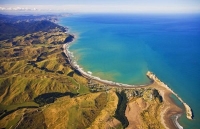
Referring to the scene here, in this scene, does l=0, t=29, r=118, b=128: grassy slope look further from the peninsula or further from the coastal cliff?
the coastal cliff

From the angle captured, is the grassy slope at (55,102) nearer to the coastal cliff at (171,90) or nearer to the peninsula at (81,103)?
the peninsula at (81,103)

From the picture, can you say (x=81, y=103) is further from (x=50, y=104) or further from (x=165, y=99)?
(x=165, y=99)

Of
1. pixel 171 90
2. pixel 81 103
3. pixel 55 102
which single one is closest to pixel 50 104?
pixel 55 102

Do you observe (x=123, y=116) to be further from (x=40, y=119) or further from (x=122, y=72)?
(x=122, y=72)

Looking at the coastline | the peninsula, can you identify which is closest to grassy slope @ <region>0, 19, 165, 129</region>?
the peninsula

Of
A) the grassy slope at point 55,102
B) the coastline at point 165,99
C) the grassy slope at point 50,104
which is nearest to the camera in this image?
the grassy slope at point 55,102

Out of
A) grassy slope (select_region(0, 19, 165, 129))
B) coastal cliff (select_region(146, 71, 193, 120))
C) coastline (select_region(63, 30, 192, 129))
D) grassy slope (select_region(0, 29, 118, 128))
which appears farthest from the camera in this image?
coastal cliff (select_region(146, 71, 193, 120))

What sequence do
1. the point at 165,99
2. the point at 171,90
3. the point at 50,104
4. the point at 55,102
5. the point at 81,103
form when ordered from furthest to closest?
the point at 171,90 → the point at 165,99 → the point at 55,102 → the point at 50,104 → the point at 81,103

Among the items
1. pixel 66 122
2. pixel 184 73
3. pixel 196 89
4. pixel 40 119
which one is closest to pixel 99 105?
pixel 66 122

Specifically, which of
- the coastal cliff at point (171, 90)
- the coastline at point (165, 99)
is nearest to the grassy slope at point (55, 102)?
the coastline at point (165, 99)

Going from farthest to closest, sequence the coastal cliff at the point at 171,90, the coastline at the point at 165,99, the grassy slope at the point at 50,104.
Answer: the coastal cliff at the point at 171,90, the grassy slope at the point at 50,104, the coastline at the point at 165,99

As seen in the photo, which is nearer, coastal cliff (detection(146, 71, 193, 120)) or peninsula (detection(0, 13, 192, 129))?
peninsula (detection(0, 13, 192, 129))
